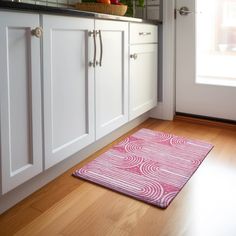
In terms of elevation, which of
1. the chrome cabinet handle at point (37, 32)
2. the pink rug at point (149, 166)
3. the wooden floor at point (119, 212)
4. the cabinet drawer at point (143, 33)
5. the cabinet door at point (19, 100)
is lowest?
the wooden floor at point (119, 212)

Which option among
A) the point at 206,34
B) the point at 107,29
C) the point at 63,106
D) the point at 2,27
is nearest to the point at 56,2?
the point at 107,29

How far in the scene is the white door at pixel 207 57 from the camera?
2.57m

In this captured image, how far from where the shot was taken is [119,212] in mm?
1358

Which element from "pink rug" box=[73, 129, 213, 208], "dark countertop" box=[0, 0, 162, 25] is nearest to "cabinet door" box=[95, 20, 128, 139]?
"dark countertop" box=[0, 0, 162, 25]

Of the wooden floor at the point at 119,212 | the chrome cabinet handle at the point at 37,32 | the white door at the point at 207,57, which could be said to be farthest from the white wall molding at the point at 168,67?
the chrome cabinet handle at the point at 37,32

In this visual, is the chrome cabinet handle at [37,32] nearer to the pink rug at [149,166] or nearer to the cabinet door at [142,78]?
the pink rug at [149,166]

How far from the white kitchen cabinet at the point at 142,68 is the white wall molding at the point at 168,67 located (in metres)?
0.10

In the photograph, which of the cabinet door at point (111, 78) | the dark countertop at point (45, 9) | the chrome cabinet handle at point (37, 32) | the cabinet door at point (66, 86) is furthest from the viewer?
the cabinet door at point (111, 78)

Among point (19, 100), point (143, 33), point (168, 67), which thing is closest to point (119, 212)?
point (19, 100)

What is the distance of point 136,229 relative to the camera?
124 cm

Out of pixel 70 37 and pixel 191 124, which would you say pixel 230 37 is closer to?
pixel 191 124

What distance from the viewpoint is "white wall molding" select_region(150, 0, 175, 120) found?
2.63 metres

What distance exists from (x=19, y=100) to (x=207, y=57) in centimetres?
190

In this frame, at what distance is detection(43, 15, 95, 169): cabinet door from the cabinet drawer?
0.54m
